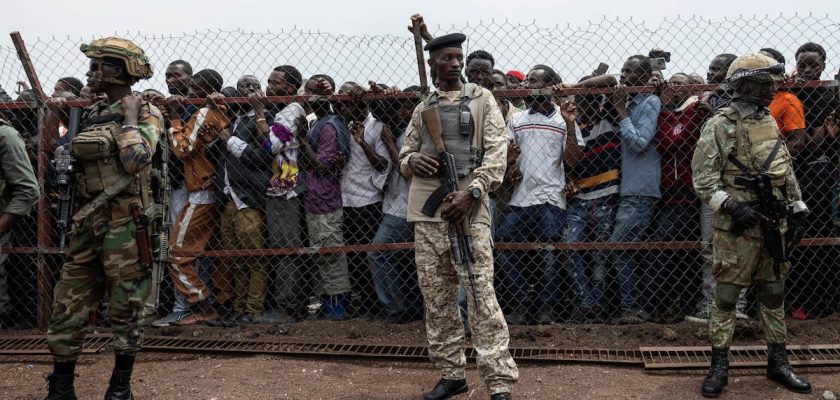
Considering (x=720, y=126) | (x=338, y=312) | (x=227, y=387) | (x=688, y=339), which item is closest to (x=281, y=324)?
(x=338, y=312)

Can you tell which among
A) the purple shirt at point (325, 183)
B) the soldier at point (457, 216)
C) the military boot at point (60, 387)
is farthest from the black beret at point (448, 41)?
the military boot at point (60, 387)

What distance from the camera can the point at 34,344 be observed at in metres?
5.27

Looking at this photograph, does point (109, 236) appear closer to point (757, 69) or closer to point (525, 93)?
point (525, 93)

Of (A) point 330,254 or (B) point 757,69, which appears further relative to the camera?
(A) point 330,254

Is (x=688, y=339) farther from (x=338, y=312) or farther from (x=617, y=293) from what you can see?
(x=338, y=312)

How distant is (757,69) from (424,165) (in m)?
2.00

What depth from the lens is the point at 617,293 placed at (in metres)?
5.39

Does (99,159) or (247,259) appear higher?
(99,159)

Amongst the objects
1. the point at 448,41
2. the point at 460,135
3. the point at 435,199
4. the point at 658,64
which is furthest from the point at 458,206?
the point at 658,64

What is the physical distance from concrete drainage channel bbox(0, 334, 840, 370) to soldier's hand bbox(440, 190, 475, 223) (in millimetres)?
1372

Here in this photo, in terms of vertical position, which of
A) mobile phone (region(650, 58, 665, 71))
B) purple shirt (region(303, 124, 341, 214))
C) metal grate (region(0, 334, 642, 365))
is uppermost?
mobile phone (region(650, 58, 665, 71))

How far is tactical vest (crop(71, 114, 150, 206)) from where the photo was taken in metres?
3.84

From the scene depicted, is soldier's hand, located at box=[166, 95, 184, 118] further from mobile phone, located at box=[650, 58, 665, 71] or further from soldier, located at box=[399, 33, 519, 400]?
mobile phone, located at box=[650, 58, 665, 71]

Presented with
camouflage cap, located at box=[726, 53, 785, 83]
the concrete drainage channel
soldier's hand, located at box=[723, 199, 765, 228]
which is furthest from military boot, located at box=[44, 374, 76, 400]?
camouflage cap, located at box=[726, 53, 785, 83]
